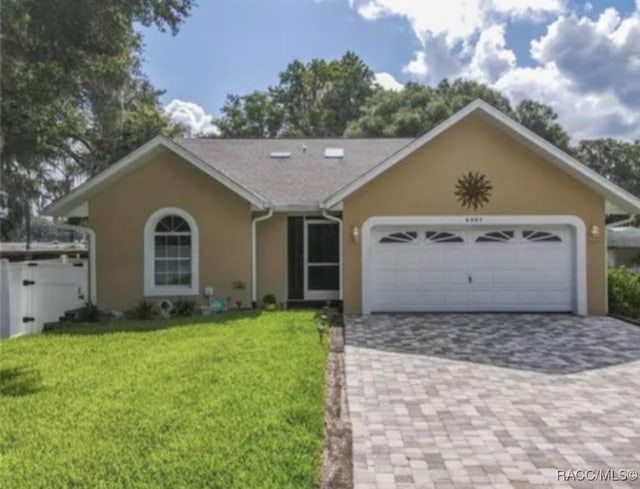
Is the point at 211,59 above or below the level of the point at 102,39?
above

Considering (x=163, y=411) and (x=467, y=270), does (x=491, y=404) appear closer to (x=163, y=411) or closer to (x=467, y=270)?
(x=163, y=411)

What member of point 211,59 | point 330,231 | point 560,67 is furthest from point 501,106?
point 330,231

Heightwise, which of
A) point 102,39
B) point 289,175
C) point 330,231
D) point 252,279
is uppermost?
point 102,39

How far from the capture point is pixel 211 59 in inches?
797

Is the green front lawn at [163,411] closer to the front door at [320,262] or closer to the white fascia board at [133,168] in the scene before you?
the white fascia board at [133,168]

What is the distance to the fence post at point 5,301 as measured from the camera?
35.2 ft

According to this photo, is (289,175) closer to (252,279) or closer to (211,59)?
(252,279)

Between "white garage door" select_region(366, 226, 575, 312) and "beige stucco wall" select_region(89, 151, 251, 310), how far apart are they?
3.64 meters

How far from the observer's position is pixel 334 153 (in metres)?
17.7

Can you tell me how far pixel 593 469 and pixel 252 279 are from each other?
1025 cm

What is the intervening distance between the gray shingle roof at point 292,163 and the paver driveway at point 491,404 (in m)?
5.17

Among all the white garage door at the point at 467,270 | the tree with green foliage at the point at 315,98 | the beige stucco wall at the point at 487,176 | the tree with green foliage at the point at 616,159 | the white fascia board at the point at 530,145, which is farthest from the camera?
the tree with green foliage at the point at 616,159

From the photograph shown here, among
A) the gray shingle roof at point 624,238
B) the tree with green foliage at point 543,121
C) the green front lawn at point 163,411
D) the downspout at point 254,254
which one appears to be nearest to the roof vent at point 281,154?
the downspout at point 254,254

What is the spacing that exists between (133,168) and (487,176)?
29.9 ft
